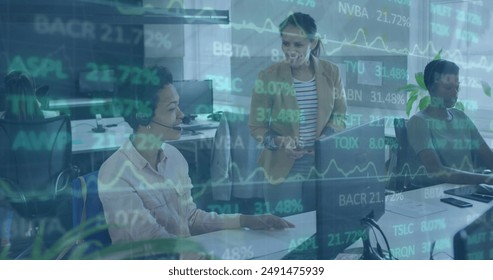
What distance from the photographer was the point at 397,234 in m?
1.66

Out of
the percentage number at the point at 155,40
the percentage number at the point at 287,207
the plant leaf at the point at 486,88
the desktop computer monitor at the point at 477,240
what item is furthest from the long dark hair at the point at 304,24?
the desktop computer monitor at the point at 477,240

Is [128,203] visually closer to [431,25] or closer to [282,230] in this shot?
[282,230]

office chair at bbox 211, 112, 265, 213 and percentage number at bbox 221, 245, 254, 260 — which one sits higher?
office chair at bbox 211, 112, 265, 213

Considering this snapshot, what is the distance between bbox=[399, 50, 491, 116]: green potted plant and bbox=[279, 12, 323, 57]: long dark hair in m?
0.36

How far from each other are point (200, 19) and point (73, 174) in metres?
0.59

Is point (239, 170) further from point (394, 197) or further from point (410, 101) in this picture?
point (410, 101)

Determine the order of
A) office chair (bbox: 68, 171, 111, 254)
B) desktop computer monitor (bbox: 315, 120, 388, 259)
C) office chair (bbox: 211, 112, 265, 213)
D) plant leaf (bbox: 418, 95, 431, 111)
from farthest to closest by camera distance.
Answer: plant leaf (bbox: 418, 95, 431, 111) → office chair (bbox: 211, 112, 265, 213) → office chair (bbox: 68, 171, 111, 254) → desktop computer monitor (bbox: 315, 120, 388, 259)

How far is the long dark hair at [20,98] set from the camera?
5.29ft

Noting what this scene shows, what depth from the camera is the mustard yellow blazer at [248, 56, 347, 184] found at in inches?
67.1

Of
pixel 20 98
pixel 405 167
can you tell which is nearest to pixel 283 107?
pixel 405 167

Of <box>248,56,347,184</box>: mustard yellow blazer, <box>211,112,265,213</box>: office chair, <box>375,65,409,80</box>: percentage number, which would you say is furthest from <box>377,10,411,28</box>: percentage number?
<box>211,112,265,213</box>: office chair

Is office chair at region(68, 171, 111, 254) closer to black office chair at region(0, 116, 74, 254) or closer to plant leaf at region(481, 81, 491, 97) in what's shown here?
black office chair at region(0, 116, 74, 254)

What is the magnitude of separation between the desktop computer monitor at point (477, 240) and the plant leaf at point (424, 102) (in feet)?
1.30

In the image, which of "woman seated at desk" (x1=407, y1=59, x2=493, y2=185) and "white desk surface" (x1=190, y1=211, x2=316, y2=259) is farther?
"woman seated at desk" (x1=407, y1=59, x2=493, y2=185)
